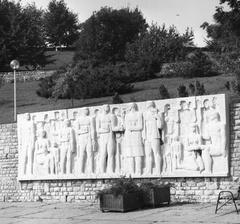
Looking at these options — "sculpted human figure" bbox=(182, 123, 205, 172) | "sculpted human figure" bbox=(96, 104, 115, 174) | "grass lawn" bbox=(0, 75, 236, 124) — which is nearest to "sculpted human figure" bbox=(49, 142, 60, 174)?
"sculpted human figure" bbox=(96, 104, 115, 174)

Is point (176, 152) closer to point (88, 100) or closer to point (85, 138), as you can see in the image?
point (85, 138)

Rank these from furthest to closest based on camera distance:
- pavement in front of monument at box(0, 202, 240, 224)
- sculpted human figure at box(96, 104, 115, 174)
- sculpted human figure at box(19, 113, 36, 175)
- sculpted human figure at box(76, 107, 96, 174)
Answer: sculpted human figure at box(19, 113, 36, 175), sculpted human figure at box(76, 107, 96, 174), sculpted human figure at box(96, 104, 115, 174), pavement in front of monument at box(0, 202, 240, 224)

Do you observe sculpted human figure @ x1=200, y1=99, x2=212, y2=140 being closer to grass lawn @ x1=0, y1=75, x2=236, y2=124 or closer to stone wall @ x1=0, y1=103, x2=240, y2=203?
stone wall @ x1=0, y1=103, x2=240, y2=203

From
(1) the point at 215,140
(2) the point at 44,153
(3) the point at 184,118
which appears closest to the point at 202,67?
(2) the point at 44,153

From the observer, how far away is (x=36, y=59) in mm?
60938

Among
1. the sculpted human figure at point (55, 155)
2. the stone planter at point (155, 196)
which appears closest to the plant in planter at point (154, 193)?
the stone planter at point (155, 196)

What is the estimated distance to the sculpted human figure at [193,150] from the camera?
16.7 meters

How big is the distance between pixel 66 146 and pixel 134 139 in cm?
248

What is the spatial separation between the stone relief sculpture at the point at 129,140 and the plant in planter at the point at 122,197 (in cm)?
154

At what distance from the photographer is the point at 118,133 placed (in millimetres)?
18297

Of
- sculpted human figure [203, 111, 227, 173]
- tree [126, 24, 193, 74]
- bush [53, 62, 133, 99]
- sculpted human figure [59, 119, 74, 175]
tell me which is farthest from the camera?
tree [126, 24, 193, 74]

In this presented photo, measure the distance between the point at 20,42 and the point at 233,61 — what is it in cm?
3044

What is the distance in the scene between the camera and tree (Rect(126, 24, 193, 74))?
57266mm

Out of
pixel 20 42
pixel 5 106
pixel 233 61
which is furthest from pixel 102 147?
pixel 20 42
